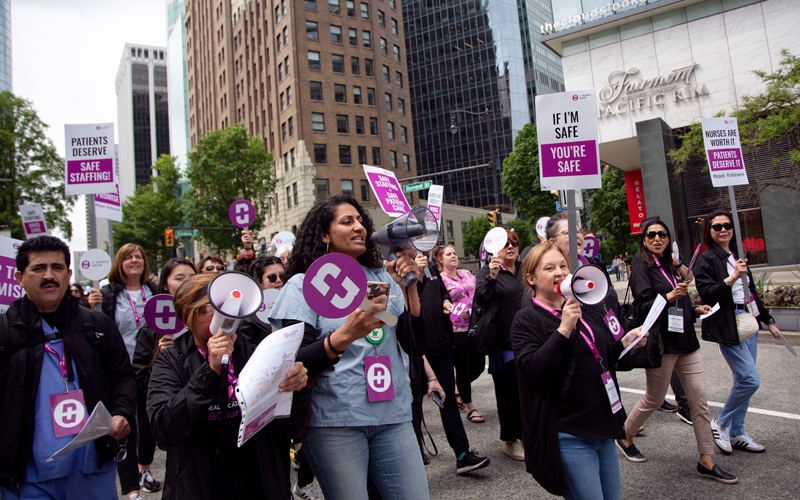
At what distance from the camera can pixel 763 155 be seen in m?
23.1

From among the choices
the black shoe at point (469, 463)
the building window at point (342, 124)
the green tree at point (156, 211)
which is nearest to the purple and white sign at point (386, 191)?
the black shoe at point (469, 463)

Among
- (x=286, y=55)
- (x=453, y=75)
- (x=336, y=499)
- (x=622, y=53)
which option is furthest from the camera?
(x=453, y=75)

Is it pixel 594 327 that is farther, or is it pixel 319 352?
pixel 594 327

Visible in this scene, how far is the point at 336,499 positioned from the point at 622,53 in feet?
89.6

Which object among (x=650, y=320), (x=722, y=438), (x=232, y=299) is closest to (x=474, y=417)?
(x=722, y=438)

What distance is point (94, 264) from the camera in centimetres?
712

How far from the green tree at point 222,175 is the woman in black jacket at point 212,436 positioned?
37.7 metres

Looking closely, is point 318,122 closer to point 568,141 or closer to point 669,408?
point 669,408

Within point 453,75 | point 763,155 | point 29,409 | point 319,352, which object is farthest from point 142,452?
point 453,75

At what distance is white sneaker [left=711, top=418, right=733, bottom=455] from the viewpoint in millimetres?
4703

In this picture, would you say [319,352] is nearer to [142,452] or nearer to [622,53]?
[142,452]

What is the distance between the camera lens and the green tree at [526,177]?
38.2 metres

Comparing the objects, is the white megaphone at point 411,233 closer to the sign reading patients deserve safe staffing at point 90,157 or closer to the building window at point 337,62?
the sign reading patients deserve safe staffing at point 90,157

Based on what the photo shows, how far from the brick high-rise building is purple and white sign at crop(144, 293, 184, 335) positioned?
40.8 meters
